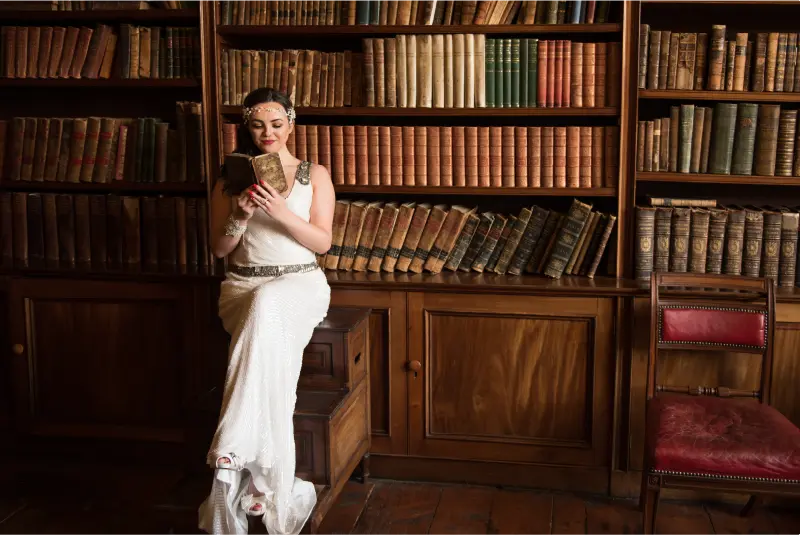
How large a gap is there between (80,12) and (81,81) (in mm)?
248

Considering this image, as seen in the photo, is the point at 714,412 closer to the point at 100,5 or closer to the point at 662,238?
the point at 662,238

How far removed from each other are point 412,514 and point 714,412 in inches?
40.2

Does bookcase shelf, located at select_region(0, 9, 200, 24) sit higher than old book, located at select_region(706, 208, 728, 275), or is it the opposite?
bookcase shelf, located at select_region(0, 9, 200, 24)

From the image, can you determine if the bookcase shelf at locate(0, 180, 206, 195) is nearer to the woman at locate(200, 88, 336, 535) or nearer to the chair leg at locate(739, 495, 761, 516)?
the woman at locate(200, 88, 336, 535)

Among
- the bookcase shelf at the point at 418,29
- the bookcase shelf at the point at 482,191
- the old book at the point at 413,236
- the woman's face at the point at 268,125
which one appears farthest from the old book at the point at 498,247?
the woman's face at the point at 268,125

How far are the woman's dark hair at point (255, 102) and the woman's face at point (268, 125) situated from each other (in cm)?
1

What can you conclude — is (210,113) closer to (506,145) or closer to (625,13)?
(506,145)

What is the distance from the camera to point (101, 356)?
11.0 feet

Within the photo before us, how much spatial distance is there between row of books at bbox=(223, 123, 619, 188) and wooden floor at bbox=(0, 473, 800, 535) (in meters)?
1.09

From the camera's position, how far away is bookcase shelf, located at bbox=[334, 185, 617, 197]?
10.1ft

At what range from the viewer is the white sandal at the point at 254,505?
2.48 meters

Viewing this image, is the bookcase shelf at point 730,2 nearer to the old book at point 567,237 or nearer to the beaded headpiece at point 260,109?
the old book at point 567,237

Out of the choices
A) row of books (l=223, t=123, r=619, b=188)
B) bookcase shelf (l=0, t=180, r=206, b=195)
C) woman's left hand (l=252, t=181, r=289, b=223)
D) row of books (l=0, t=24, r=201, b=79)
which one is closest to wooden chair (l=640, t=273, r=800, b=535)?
row of books (l=223, t=123, r=619, b=188)

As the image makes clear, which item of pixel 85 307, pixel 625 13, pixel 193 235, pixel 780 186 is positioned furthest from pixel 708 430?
pixel 85 307
